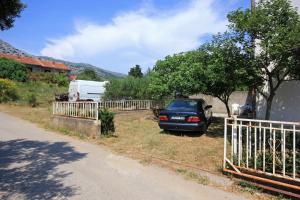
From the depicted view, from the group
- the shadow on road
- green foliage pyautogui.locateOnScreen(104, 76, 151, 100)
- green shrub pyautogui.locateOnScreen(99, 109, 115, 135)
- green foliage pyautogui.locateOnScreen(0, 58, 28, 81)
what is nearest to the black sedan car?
green shrub pyautogui.locateOnScreen(99, 109, 115, 135)

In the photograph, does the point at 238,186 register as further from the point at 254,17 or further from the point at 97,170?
the point at 254,17

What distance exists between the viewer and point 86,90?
2398 centimetres

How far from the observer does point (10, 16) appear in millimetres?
7570

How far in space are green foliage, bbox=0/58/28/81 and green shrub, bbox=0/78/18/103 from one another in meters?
16.2

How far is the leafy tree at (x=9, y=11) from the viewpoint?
23.6 feet

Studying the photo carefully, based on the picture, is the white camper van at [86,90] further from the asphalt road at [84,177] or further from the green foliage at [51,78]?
the green foliage at [51,78]

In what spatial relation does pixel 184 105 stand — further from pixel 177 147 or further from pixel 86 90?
pixel 86 90

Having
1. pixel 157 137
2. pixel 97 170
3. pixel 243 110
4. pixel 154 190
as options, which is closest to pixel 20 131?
pixel 157 137

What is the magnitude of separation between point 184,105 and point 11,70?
37.1m

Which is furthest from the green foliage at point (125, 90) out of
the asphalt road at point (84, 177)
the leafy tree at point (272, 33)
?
the leafy tree at point (272, 33)

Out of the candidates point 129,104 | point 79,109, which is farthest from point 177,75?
point 129,104

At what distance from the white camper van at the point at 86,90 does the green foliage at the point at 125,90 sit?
3.72 ft

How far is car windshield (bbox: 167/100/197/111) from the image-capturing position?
1137 cm

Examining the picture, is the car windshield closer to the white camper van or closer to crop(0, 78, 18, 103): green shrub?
the white camper van
